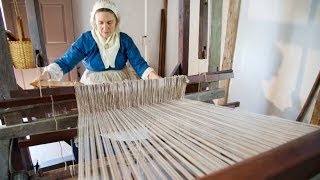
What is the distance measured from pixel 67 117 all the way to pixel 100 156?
43 centimetres

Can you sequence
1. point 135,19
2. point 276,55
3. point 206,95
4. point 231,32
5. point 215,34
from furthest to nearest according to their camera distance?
point 135,19 < point 231,32 < point 276,55 < point 215,34 < point 206,95

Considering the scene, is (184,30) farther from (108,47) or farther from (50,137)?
(50,137)

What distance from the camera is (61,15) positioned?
3.57m

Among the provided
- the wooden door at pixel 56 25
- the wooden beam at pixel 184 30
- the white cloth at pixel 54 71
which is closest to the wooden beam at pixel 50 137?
the white cloth at pixel 54 71

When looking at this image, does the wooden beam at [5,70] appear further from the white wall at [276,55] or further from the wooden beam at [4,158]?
the white wall at [276,55]

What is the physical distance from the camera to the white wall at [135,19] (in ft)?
12.3

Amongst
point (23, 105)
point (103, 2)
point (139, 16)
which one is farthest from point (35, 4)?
point (139, 16)

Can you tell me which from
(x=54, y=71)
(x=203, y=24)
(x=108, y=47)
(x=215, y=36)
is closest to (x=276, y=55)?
(x=215, y=36)

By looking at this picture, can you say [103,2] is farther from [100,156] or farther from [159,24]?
[159,24]

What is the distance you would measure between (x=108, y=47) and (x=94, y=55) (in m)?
0.12

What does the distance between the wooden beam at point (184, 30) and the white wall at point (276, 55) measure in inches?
39.1

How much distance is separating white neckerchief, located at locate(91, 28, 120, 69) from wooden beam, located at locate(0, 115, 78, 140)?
781 millimetres

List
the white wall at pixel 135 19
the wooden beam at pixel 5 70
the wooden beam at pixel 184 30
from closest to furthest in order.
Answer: the wooden beam at pixel 5 70 → the wooden beam at pixel 184 30 → the white wall at pixel 135 19

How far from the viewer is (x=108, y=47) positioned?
178 centimetres
